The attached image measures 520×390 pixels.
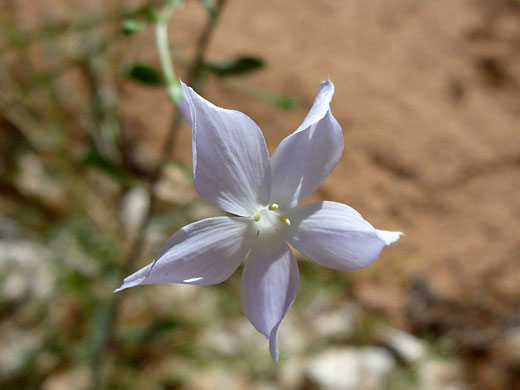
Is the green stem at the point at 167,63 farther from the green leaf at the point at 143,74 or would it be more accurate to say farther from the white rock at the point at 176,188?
the white rock at the point at 176,188

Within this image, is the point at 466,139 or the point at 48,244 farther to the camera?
the point at 466,139

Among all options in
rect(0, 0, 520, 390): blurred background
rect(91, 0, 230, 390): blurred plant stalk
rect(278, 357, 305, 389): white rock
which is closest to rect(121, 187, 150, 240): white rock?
rect(0, 0, 520, 390): blurred background

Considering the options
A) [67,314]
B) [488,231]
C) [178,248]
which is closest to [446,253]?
[488,231]

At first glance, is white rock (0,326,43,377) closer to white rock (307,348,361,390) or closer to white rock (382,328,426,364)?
white rock (307,348,361,390)

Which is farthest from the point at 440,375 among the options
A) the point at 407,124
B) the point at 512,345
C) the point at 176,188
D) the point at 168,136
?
the point at 168,136

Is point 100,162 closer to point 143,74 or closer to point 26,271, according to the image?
point 143,74

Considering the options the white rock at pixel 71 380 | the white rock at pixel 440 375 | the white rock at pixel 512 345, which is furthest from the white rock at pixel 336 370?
the white rock at pixel 71 380

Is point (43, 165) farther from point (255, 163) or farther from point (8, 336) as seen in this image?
point (255, 163)

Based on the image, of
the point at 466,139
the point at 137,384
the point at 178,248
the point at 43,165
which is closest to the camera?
the point at 178,248
